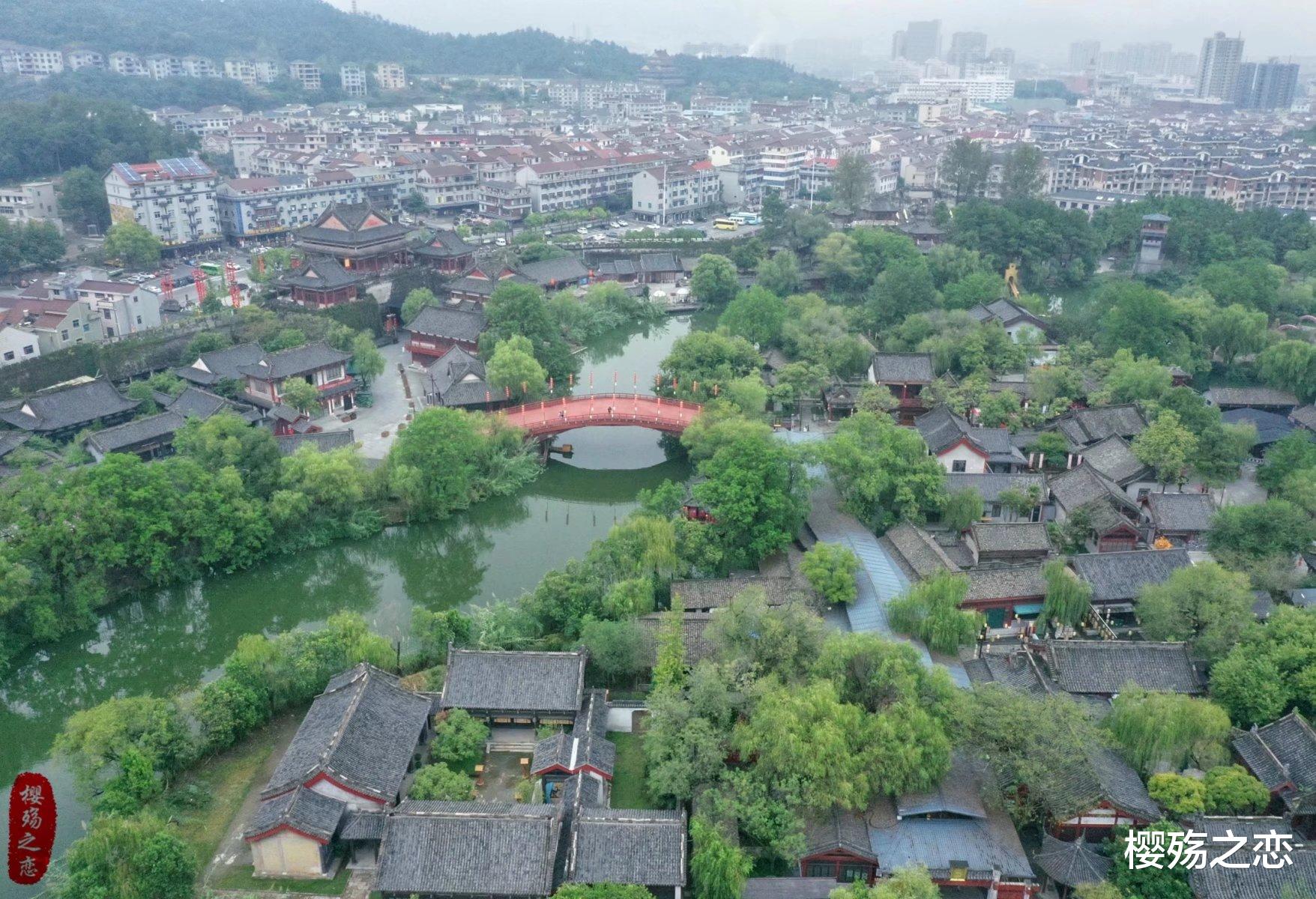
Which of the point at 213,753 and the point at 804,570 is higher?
the point at 804,570

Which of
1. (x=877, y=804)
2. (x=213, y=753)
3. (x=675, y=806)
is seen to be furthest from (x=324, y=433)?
(x=877, y=804)

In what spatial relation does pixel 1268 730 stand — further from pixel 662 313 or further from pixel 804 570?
pixel 662 313

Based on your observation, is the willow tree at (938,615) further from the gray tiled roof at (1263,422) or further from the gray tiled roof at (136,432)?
the gray tiled roof at (136,432)

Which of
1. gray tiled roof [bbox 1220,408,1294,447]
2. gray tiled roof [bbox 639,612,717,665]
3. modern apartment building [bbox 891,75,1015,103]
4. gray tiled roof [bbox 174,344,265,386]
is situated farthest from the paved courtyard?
modern apartment building [bbox 891,75,1015,103]

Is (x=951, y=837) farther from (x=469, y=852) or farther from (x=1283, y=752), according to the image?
(x=469, y=852)

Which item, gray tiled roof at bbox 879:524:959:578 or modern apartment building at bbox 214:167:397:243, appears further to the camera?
modern apartment building at bbox 214:167:397:243

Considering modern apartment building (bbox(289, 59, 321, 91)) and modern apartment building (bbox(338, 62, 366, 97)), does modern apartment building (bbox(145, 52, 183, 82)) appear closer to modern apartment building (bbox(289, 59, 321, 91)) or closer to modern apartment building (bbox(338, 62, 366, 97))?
modern apartment building (bbox(289, 59, 321, 91))

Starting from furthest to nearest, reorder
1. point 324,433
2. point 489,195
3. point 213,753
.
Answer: point 489,195 < point 324,433 < point 213,753
